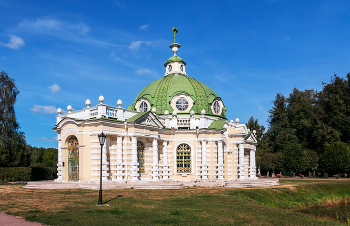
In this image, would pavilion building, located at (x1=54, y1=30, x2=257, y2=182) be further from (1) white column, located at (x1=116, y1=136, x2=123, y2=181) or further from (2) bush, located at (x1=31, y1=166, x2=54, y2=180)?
(2) bush, located at (x1=31, y1=166, x2=54, y2=180)

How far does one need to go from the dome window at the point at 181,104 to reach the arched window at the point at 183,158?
15.4 ft

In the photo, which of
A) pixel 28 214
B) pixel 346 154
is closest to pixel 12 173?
pixel 28 214

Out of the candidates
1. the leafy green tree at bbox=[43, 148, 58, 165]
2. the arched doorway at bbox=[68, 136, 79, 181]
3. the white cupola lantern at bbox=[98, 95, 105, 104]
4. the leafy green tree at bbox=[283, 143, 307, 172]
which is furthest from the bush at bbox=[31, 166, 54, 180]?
the leafy green tree at bbox=[283, 143, 307, 172]

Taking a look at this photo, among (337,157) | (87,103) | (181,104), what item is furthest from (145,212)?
(337,157)

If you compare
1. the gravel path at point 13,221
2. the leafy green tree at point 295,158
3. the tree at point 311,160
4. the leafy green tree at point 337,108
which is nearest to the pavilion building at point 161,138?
the leafy green tree at point 295,158

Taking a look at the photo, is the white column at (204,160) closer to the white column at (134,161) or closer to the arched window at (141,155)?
the arched window at (141,155)

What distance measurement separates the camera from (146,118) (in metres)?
29.4

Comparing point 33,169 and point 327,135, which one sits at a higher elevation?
point 327,135

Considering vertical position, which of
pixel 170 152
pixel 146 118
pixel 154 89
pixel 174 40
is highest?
pixel 174 40

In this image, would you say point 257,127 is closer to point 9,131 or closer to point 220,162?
point 220,162

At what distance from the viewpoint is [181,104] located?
3538 centimetres

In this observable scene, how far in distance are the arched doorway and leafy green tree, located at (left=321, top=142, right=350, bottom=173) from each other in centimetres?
3683

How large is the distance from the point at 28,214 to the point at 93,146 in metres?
12.7

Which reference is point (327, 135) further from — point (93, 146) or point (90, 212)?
point (90, 212)
